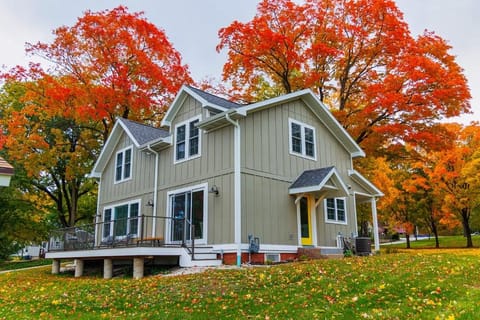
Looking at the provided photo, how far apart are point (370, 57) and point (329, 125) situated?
647cm

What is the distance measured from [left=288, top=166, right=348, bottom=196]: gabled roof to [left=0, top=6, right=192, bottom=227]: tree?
12471mm

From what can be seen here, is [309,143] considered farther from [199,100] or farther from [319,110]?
[199,100]

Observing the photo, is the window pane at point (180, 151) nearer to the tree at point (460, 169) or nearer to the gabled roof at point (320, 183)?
the gabled roof at point (320, 183)

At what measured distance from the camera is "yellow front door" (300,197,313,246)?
1411 cm

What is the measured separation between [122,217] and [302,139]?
861 cm

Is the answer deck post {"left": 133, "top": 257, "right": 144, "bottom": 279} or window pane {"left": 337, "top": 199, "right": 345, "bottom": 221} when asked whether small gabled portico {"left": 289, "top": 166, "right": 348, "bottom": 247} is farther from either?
deck post {"left": 133, "top": 257, "right": 144, "bottom": 279}

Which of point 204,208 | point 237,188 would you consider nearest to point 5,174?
point 237,188

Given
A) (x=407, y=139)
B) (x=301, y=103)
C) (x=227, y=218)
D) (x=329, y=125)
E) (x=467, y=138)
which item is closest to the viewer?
(x=227, y=218)

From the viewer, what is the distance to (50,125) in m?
25.9

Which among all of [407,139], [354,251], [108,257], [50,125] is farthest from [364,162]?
[50,125]

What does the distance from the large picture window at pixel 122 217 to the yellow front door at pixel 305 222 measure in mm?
6028

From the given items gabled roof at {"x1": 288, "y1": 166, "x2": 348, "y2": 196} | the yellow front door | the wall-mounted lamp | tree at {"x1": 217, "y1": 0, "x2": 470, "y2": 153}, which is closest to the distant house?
the wall-mounted lamp

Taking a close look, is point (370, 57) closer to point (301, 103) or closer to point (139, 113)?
point (301, 103)

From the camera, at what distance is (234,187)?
1230 cm
